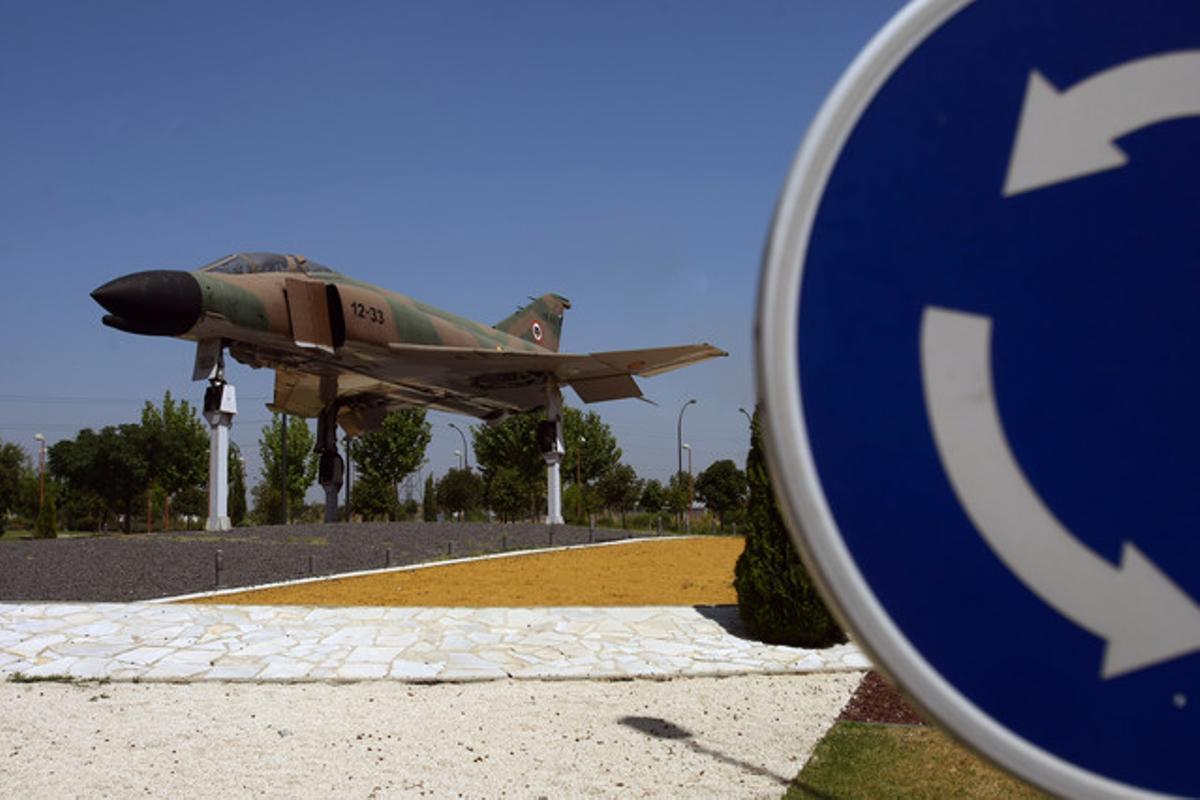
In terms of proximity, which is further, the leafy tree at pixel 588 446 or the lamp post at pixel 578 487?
the leafy tree at pixel 588 446

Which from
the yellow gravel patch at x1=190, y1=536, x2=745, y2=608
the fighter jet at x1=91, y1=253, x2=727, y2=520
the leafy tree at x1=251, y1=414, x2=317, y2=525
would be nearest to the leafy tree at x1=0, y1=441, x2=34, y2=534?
the leafy tree at x1=251, y1=414, x2=317, y2=525

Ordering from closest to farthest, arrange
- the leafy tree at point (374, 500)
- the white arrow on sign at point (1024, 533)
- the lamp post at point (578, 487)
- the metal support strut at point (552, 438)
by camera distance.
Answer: the white arrow on sign at point (1024, 533) < the metal support strut at point (552, 438) < the lamp post at point (578, 487) < the leafy tree at point (374, 500)

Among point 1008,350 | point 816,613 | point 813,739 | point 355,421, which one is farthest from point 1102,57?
point 355,421

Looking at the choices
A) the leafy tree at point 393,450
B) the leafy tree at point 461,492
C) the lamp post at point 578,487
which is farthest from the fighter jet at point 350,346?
the leafy tree at point 461,492

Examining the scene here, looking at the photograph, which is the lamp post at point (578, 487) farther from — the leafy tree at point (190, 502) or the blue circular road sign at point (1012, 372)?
the blue circular road sign at point (1012, 372)

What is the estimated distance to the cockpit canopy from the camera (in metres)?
19.1

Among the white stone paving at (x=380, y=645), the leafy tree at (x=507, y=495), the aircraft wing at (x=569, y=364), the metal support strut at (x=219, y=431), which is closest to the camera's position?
the white stone paving at (x=380, y=645)

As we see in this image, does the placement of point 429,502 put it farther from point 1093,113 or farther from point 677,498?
point 1093,113

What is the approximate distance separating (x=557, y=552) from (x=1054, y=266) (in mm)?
17723

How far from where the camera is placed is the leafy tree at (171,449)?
46.9 metres

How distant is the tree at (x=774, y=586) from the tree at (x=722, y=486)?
50.1 m

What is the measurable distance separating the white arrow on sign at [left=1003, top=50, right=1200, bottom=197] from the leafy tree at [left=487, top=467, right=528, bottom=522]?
141 ft

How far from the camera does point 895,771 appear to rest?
580cm

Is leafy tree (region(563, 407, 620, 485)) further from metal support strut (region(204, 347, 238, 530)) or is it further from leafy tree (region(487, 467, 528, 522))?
metal support strut (region(204, 347, 238, 530))
